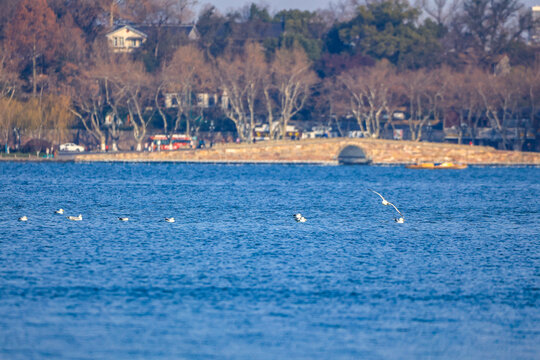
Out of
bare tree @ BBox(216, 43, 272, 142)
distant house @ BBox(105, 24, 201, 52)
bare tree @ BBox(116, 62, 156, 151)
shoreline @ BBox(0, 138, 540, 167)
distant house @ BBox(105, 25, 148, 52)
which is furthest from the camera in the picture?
distant house @ BBox(105, 25, 148, 52)

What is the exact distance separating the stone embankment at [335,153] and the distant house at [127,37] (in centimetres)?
2562

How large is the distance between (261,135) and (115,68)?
23434mm

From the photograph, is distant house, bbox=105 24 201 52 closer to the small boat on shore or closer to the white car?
the white car

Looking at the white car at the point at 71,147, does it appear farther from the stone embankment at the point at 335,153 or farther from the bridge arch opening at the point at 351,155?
the bridge arch opening at the point at 351,155

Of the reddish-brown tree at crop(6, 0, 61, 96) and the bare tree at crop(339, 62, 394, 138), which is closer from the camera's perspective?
the reddish-brown tree at crop(6, 0, 61, 96)

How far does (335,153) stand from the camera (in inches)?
3546

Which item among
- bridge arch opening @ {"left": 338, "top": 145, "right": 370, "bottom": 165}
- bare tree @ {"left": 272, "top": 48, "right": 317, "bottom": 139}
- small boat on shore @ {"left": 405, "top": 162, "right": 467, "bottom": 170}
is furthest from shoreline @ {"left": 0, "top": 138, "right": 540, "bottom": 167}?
bare tree @ {"left": 272, "top": 48, "right": 317, "bottom": 139}

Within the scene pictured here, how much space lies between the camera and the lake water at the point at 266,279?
19484 millimetres

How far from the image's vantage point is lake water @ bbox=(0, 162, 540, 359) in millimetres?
19484

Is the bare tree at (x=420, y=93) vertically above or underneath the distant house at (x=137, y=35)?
underneath

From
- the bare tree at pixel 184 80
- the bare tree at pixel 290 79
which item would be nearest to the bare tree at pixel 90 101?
the bare tree at pixel 184 80

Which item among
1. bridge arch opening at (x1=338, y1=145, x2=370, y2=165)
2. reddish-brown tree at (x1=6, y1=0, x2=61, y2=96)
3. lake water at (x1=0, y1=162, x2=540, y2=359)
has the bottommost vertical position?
lake water at (x1=0, y1=162, x2=540, y2=359)

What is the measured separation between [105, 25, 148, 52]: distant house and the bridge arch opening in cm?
3023

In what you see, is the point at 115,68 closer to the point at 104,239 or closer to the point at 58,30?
the point at 58,30
